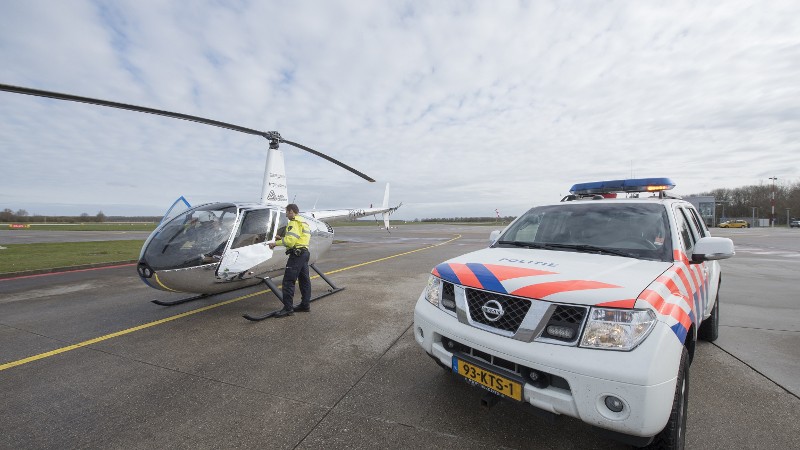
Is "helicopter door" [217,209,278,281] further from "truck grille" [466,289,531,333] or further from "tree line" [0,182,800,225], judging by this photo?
"tree line" [0,182,800,225]

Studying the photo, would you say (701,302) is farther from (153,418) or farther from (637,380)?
(153,418)

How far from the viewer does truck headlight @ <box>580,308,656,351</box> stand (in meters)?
1.90

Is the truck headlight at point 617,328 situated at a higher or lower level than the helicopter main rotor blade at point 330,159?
lower

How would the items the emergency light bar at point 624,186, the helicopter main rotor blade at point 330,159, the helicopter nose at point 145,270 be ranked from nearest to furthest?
the emergency light bar at point 624,186
the helicopter nose at point 145,270
the helicopter main rotor blade at point 330,159

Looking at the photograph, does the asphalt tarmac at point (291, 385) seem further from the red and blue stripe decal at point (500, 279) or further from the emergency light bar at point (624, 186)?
the emergency light bar at point (624, 186)

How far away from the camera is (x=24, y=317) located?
17.3 ft

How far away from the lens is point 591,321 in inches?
78.4

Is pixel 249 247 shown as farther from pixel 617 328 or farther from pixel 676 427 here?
pixel 676 427

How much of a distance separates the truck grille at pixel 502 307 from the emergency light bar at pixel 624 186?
281 cm

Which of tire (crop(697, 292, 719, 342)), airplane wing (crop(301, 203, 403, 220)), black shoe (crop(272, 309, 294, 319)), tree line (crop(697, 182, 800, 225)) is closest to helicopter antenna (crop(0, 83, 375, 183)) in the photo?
airplane wing (crop(301, 203, 403, 220))

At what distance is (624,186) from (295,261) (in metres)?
4.81

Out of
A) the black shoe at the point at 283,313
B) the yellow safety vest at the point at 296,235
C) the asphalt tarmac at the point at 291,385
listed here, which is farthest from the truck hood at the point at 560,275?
the black shoe at the point at 283,313

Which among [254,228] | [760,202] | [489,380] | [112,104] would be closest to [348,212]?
[254,228]

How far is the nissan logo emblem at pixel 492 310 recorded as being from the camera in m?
2.27
